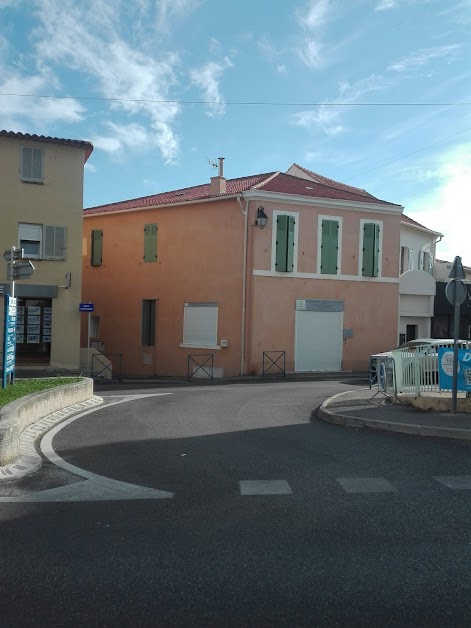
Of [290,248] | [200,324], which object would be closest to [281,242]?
[290,248]

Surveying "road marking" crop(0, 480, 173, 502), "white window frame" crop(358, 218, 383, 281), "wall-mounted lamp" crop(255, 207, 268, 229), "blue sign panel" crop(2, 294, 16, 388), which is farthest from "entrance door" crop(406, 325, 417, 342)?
"road marking" crop(0, 480, 173, 502)

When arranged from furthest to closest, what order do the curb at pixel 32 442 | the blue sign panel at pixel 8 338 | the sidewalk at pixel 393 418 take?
the blue sign panel at pixel 8 338, the sidewalk at pixel 393 418, the curb at pixel 32 442

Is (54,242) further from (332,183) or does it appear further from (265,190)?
(332,183)

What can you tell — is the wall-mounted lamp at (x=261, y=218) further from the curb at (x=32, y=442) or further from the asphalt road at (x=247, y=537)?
the asphalt road at (x=247, y=537)

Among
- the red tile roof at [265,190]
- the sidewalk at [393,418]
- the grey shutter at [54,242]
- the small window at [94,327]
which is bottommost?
the sidewalk at [393,418]

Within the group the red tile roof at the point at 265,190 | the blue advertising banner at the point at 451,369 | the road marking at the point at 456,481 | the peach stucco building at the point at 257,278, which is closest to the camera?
the road marking at the point at 456,481

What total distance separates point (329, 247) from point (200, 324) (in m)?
6.04

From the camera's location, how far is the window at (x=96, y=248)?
2864 centimetres

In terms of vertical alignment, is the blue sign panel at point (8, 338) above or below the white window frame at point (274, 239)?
below

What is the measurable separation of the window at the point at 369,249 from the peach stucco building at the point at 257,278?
0.14 feet

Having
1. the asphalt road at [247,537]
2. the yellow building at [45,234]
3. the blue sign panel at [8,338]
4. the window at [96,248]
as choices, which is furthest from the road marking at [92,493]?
the window at [96,248]

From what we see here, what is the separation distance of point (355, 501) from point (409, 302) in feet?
75.8

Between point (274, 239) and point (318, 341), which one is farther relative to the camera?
point (318, 341)

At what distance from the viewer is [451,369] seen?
11352 mm
